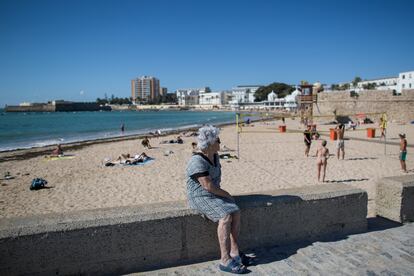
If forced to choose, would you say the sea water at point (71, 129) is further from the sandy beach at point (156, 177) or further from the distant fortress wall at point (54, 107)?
the distant fortress wall at point (54, 107)

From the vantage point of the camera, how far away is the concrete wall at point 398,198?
3955 mm

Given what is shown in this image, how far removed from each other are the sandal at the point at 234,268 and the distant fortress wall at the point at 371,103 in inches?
1223

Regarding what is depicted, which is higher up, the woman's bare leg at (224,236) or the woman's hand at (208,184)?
the woman's hand at (208,184)

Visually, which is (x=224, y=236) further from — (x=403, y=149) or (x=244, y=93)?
(x=244, y=93)

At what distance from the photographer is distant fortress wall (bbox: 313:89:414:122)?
28.8 metres

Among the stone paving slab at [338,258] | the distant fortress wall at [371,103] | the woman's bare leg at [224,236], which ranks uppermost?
→ the distant fortress wall at [371,103]

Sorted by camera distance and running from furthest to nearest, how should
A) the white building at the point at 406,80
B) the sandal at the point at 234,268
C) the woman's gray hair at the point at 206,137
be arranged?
the white building at the point at 406,80, the woman's gray hair at the point at 206,137, the sandal at the point at 234,268

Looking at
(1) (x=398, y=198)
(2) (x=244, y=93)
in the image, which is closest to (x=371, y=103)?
(1) (x=398, y=198)

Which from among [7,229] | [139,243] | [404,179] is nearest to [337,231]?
[404,179]

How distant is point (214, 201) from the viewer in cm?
295

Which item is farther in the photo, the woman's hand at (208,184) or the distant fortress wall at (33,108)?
the distant fortress wall at (33,108)

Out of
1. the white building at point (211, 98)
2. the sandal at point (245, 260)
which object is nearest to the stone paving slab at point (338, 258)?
the sandal at point (245, 260)

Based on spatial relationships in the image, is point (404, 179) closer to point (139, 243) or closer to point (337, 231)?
point (337, 231)

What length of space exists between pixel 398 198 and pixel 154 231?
311 cm
